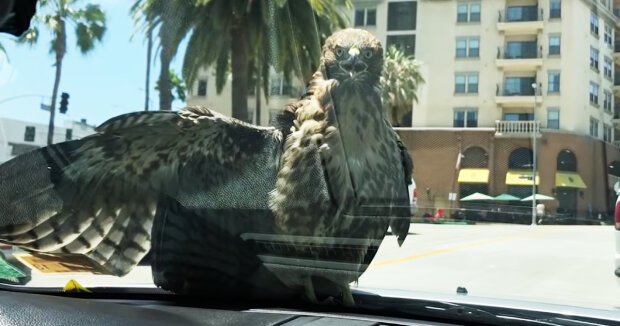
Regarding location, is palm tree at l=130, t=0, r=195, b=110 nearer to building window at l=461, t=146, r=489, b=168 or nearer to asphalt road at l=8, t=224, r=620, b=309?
asphalt road at l=8, t=224, r=620, b=309

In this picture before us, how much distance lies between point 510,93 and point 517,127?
7.7 inches

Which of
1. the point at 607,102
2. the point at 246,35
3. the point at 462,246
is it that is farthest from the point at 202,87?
the point at 607,102

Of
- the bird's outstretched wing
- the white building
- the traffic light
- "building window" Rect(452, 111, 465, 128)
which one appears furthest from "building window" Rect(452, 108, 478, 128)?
the traffic light

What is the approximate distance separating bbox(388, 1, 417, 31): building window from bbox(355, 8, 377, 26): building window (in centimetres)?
9

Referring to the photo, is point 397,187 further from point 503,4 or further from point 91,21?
point 91,21

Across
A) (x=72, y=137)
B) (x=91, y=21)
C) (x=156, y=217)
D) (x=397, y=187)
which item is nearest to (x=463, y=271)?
(x=397, y=187)

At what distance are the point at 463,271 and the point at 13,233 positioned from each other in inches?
94.2

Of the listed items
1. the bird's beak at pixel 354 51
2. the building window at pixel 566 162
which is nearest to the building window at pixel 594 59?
the building window at pixel 566 162

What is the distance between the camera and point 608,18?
3.11m

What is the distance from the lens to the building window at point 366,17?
3115 millimetres

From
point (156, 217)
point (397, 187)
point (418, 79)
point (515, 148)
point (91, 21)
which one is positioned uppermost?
point (91, 21)

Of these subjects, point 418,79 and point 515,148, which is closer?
point 418,79

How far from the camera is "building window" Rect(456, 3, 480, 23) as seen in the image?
3.16m

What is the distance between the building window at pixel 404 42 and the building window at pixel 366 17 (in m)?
0.13
